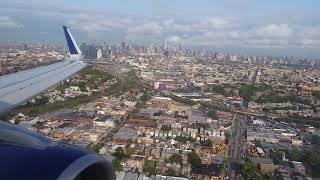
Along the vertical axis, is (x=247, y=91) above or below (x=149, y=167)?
below

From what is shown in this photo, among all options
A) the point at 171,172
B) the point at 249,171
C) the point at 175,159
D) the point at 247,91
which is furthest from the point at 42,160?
the point at 247,91

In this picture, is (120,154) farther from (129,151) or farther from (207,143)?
(207,143)

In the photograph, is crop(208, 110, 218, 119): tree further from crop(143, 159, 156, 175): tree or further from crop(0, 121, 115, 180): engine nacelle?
crop(0, 121, 115, 180): engine nacelle

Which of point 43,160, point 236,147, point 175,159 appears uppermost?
point 43,160

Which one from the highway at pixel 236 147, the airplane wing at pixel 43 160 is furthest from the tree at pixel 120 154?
the airplane wing at pixel 43 160

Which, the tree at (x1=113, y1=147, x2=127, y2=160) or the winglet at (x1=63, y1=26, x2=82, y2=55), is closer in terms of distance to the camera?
the winglet at (x1=63, y1=26, x2=82, y2=55)

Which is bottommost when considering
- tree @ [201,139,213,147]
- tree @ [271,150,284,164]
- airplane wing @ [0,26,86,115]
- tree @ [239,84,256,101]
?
tree @ [239,84,256,101]

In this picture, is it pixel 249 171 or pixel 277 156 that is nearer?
pixel 249 171

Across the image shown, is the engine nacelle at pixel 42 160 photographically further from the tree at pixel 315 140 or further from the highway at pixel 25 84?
the tree at pixel 315 140

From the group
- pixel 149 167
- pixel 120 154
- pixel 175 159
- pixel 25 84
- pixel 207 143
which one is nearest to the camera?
pixel 25 84

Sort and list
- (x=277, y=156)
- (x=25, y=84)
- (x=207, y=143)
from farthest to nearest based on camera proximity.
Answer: (x=207, y=143) → (x=277, y=156) → (x=25, y=84)

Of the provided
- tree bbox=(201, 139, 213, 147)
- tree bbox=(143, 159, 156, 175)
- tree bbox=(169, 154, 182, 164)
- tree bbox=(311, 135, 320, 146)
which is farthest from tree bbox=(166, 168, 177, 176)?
tree bbox=(311, 135, 320, 146)
